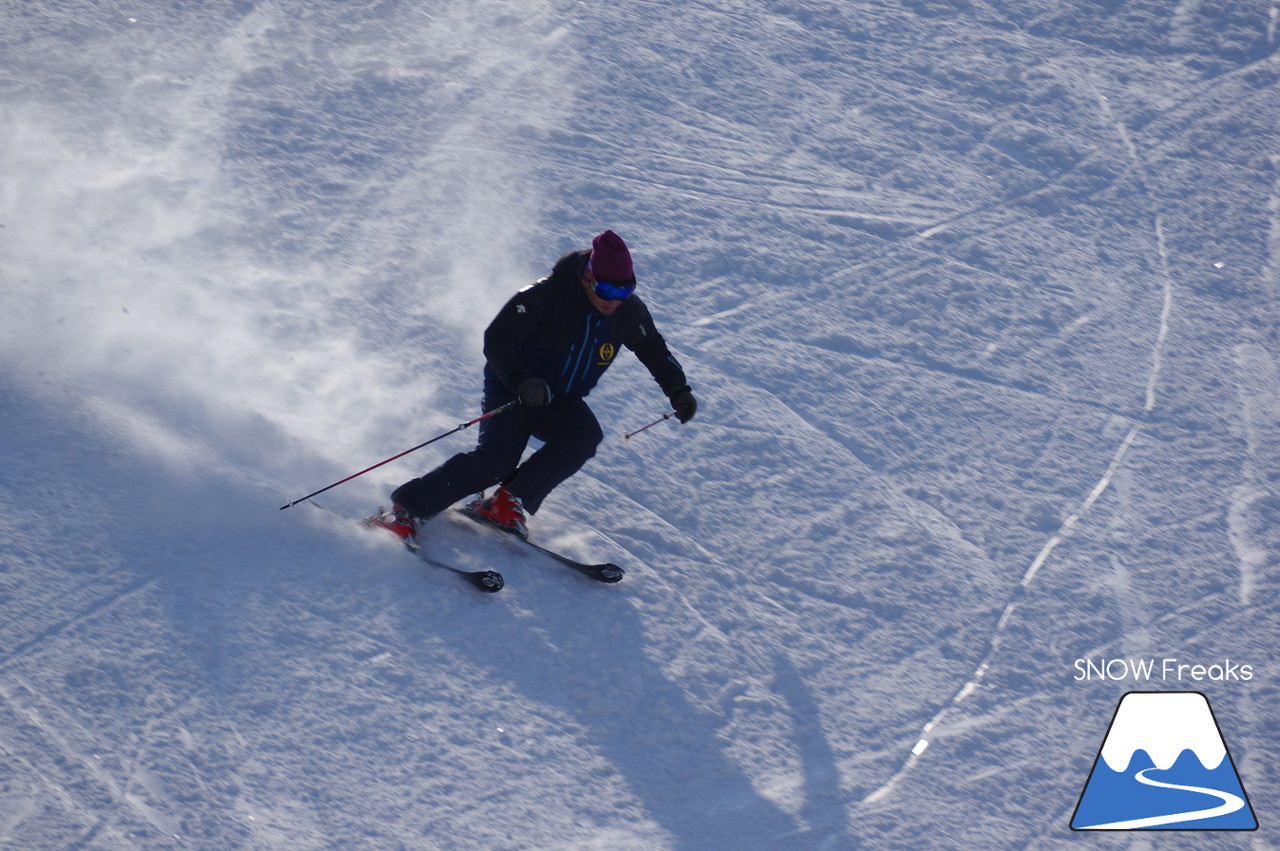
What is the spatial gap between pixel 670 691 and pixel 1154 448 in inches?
128

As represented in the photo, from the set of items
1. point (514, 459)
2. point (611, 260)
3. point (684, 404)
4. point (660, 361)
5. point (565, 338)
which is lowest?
point (514, 459)

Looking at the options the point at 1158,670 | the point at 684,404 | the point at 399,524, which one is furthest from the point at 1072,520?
the point at 399,524

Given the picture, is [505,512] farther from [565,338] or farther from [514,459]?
[565,338]


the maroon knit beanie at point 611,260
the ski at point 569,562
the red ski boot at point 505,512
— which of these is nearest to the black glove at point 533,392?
the maroon knit beanie at point 611,260

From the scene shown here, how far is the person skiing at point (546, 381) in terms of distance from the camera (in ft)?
15.2

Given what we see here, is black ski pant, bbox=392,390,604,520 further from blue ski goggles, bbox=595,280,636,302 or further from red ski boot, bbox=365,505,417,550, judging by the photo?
blue ski goggles, bbox=595,280,636,302

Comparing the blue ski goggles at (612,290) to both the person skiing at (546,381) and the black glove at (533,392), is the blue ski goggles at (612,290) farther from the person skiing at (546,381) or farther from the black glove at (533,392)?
the black glove at (533,392)

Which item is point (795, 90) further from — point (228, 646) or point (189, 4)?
point (228, 646)

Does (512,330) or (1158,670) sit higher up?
(512,330)

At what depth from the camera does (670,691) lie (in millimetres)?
4473

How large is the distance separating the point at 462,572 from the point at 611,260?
4.68ft

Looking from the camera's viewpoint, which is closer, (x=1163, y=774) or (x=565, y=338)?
(x=1163, y=774)

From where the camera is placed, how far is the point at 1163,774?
4570mm

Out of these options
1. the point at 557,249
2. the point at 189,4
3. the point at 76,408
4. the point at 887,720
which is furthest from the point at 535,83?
the point at 887,720
